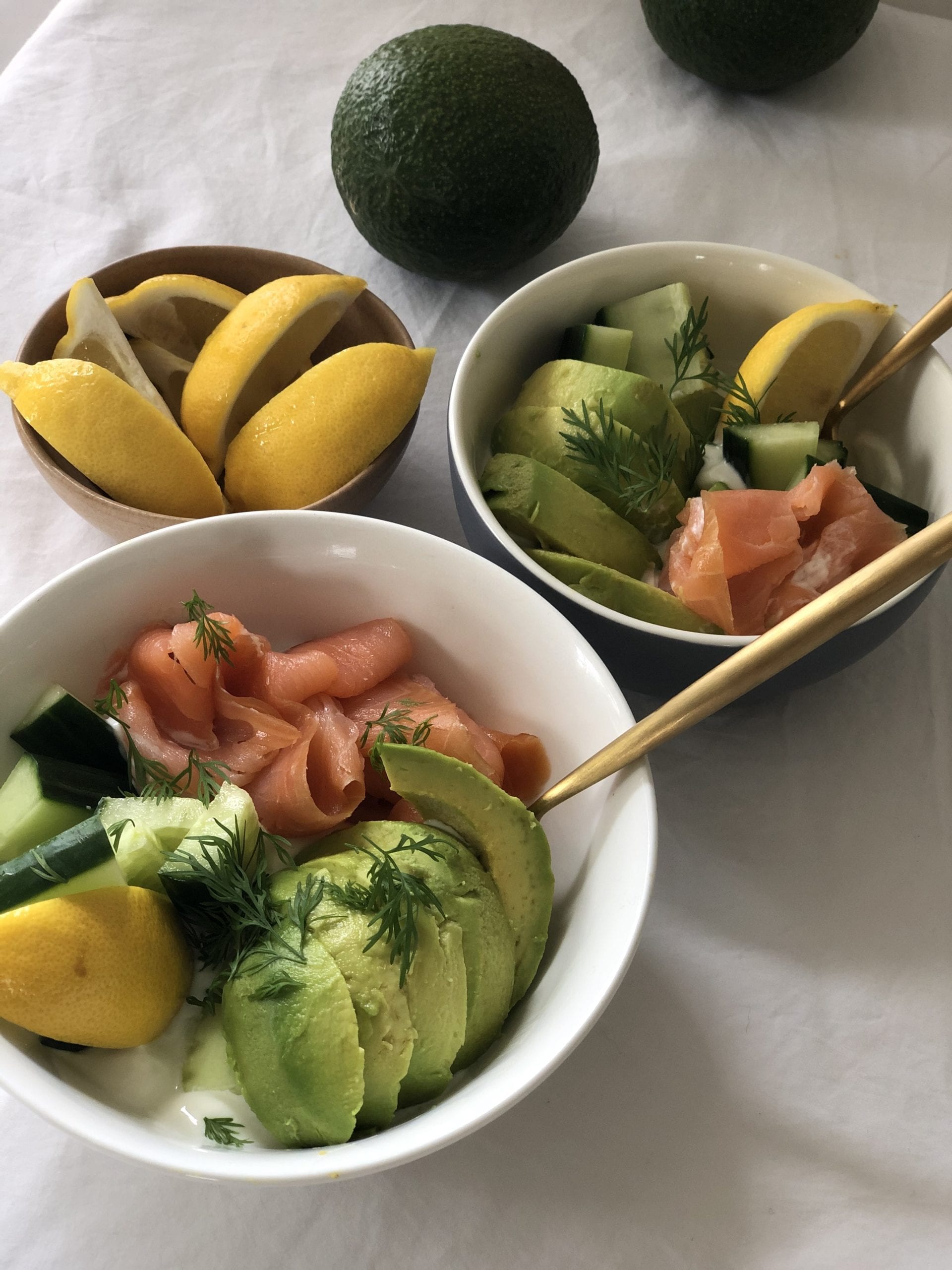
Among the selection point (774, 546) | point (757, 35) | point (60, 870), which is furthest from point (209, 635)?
point (757, 35)

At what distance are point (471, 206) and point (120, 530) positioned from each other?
1.53 feet

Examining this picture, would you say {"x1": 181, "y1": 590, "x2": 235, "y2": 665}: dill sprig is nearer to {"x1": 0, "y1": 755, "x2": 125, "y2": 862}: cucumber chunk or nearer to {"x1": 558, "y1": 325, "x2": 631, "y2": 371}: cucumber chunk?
{"x1": 0, "y1": 755, "x2": 125, "y2": 862}: cucumber chunk

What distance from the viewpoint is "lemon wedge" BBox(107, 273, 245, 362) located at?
0.94 metres

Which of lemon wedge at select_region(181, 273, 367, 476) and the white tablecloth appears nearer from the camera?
the white tablecloth

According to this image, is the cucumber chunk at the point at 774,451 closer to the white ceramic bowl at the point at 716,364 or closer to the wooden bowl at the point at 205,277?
the white ceramic bowl at the point at 716,364

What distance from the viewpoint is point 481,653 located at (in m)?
0.80

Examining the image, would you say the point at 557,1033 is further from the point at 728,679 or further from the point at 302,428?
the point at 302,428

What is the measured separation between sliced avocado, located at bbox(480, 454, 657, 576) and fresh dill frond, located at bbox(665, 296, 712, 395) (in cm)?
18

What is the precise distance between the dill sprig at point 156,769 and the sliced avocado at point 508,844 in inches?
5.1

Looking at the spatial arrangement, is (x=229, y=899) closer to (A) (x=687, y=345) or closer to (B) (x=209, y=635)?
(B) (x=209, y=635)

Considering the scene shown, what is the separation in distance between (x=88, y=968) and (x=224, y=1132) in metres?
0.12

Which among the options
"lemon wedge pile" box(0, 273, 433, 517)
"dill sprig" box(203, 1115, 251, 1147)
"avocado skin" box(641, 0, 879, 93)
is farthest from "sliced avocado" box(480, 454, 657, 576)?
"avocado skin" box(641, 0, 879, 93)

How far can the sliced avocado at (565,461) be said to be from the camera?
869mm

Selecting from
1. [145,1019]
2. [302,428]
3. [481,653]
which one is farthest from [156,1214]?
[302,428]
